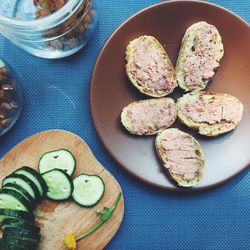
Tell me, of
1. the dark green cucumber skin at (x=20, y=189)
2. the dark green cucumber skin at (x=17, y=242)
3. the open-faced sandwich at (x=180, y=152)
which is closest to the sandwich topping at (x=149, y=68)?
the open-faced sandwich at (x=180, y=152)

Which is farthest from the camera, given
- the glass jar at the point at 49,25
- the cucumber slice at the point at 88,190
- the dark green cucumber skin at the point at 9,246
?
the cucumber slice at the point at 88,190

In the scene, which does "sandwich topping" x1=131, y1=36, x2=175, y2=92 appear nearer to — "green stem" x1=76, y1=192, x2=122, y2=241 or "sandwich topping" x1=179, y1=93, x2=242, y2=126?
"sandwich topping" x1=179, y1=93, x2=242, y2=126

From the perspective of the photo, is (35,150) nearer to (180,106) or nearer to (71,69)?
(71,69)

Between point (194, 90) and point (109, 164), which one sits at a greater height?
point (194, 90)

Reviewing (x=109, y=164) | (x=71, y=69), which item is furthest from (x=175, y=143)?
(x=71, y=69)

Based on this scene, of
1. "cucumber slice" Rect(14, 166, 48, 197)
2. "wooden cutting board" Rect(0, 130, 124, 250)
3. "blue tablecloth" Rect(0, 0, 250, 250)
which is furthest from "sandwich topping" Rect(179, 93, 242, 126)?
"cucumber slice" Rect(14, 166, 48, 197)

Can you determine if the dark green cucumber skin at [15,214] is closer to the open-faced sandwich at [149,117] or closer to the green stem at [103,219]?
the green stem at [103,219]

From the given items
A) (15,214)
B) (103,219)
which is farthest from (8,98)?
(103,219)
